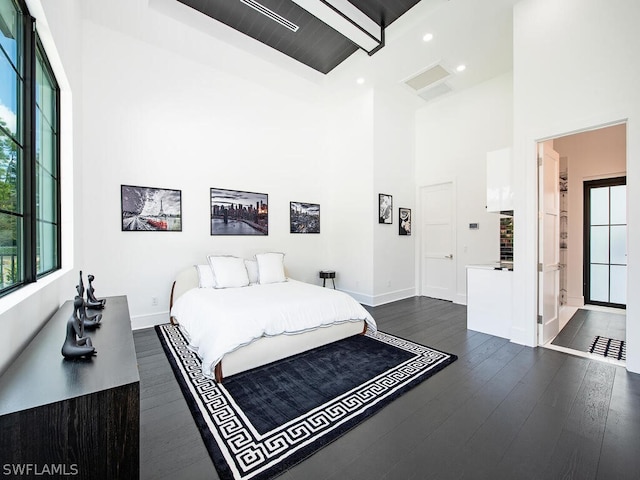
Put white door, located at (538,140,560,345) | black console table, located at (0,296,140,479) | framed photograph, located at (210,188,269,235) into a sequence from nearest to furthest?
black console table, located at (0,296,140,479)
white door, located at (538,140,560,345)
framed photograph, located at (210,188,269,235)

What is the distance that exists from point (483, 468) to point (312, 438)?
98 centimetres

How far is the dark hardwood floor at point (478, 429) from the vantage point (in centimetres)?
156

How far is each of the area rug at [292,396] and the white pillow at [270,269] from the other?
139cm

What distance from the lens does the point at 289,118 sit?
17.7ft

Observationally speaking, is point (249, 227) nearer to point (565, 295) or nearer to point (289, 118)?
point (289, 118)

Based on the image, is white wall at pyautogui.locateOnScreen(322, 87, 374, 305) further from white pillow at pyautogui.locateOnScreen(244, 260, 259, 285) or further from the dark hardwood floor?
the dark hardwood floor

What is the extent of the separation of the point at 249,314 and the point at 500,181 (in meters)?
3.55

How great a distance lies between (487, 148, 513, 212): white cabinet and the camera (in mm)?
3637

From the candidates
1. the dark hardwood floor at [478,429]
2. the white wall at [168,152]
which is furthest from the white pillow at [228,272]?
the dark hardwood floor at [478,429]

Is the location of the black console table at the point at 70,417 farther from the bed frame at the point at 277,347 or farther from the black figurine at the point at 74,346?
the bed frame at the point at 277,347

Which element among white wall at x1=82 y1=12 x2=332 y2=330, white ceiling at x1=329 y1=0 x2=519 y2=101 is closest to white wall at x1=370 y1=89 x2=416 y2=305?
white ceiling at x1=329 y1=0 x2=519 y2=101

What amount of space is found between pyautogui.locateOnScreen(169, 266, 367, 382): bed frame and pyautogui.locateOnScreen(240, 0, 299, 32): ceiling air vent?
4.01 meters

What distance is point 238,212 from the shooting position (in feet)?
15.4

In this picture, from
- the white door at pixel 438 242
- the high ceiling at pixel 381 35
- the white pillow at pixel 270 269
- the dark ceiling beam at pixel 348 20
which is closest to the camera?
the dark ceiling beam at pixel 348 20
